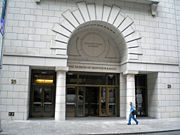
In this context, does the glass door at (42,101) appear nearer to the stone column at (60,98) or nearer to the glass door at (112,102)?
the stone column at (60,98)

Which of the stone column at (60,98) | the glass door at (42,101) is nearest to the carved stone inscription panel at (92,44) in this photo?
the stone column at (60,98)

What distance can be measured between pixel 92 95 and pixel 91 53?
3924 mm

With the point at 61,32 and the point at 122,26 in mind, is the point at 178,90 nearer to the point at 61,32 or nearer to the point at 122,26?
the point at 122,26

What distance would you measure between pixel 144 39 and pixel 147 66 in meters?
2.35

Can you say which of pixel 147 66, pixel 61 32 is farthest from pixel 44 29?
pixel 147 66

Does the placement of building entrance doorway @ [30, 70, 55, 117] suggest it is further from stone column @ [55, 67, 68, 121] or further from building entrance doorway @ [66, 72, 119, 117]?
stone column @ [55, 67, 68, 121]

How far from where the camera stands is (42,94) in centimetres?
1644

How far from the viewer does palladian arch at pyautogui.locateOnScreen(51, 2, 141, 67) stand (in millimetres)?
14875

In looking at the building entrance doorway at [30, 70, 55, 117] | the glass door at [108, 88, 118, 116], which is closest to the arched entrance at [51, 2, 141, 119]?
the glass door at [108, 88, 118, 116]

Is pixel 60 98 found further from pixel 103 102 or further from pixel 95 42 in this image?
pixel 95 42

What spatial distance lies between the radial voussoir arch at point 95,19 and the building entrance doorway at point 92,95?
10.7 feet

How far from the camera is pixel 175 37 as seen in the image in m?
17.3

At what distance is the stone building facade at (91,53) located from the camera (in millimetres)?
14148

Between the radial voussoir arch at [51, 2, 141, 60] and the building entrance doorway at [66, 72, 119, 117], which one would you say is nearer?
the radial voussoir arch at [51, 2, 141, 60]
